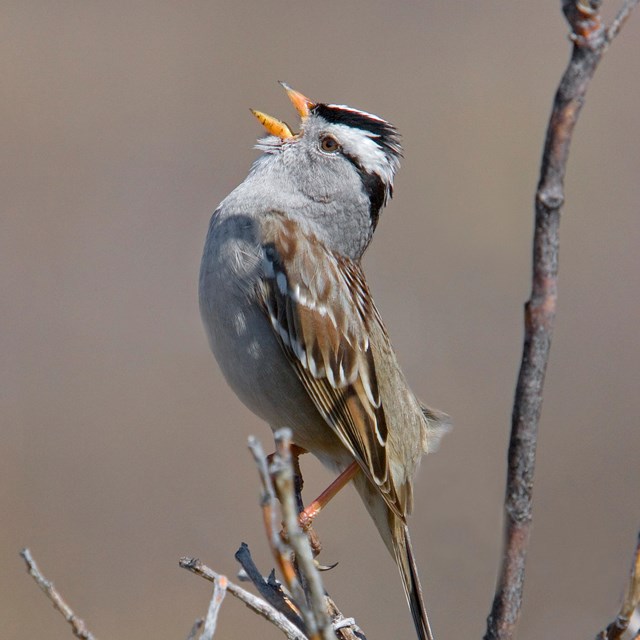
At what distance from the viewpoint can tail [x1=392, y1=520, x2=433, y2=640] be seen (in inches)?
110

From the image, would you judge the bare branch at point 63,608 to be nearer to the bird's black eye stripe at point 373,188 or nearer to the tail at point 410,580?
the tail at point 410,580

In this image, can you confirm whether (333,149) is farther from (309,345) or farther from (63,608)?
(63,608)

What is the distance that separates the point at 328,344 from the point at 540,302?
189cm

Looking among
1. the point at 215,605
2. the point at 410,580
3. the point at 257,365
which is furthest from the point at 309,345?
the point at 215,605

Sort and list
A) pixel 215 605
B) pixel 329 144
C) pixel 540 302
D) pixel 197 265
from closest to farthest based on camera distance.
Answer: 1. pixel 540 302
2. pixel 215 605
3. pixel 329 144
4. pixel 197 265

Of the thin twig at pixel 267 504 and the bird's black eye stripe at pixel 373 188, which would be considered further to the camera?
the bird's black eye stripe at pixel 373 188

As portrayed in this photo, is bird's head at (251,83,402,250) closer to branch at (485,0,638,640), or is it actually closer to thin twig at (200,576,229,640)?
thin twig at (200,576,229,640)

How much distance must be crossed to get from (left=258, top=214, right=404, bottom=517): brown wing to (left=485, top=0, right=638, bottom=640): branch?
5.54ft

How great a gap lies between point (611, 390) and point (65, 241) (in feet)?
13.5

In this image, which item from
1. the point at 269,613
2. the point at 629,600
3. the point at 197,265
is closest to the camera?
the point at 629,600

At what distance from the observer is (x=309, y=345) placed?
325 cm

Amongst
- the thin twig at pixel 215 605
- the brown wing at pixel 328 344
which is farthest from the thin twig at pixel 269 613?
the brown wing at pixel 328 344

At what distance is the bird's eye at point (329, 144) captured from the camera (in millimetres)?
3623

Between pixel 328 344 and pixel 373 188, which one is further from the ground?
pixel 373 188
